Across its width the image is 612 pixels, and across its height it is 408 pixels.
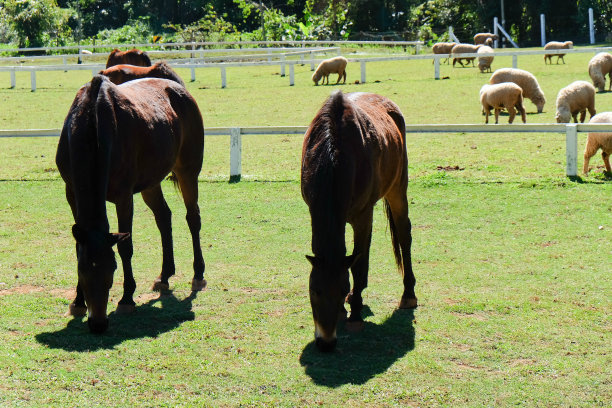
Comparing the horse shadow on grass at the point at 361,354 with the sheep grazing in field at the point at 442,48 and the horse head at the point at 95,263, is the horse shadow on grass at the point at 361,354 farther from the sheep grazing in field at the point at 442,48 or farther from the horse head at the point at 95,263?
the sheep grazing in field at the point at 442,48

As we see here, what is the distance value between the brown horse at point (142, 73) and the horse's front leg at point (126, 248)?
2368 millimetres

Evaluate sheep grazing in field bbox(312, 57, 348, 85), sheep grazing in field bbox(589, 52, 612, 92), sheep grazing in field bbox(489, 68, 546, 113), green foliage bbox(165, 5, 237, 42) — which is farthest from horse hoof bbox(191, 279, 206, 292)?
green foliage bbox(165, 5, 237, 42)

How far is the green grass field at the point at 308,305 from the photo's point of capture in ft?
17.0

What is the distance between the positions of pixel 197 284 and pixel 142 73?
2634mm

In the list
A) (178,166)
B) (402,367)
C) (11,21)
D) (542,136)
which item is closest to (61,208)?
Answer: (178,166)

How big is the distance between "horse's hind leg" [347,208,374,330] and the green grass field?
146 millimetres

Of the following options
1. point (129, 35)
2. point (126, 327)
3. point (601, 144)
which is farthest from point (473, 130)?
point (129, 35)

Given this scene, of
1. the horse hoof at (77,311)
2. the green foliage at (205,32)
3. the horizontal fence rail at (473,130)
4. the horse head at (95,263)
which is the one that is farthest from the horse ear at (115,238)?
the green foliage at (205,32)

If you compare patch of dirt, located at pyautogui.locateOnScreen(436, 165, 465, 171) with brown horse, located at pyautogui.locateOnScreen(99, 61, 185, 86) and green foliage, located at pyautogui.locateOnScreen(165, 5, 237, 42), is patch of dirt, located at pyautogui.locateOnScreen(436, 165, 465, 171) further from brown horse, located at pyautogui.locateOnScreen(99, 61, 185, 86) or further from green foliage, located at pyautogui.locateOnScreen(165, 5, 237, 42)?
green foliage, located at pyautogui.locateOnScreen(165, 5, 237, 42)

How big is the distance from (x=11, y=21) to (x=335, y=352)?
45.5 meters

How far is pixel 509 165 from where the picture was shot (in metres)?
12.7

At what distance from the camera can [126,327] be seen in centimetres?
633

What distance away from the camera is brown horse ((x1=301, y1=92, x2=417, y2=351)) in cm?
529

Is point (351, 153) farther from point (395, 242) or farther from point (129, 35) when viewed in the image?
point (129, 35)
